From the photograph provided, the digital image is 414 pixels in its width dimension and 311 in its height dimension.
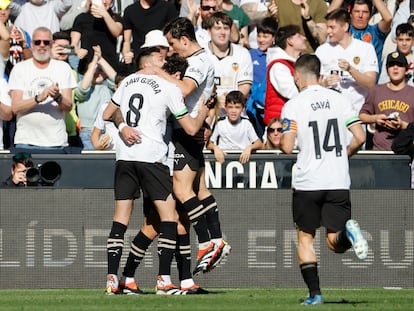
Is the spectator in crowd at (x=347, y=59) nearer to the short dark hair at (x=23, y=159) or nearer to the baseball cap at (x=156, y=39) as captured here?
the baseball cap at (x=156, y=39)

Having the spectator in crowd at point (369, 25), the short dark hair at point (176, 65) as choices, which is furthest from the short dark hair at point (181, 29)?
the spectator in crowd at point (369, 25)

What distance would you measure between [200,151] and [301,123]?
1.97 meters

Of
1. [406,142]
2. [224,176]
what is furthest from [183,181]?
[406,142]

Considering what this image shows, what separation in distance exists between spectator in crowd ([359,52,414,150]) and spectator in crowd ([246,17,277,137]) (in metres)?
1.72

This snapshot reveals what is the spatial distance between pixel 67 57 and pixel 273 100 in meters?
3.27

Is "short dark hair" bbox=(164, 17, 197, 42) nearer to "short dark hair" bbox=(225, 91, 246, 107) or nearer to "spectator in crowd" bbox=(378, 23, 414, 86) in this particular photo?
"short dark hair" bbox=(225, 91, 246, 107)

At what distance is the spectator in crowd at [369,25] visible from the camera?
18375 mm

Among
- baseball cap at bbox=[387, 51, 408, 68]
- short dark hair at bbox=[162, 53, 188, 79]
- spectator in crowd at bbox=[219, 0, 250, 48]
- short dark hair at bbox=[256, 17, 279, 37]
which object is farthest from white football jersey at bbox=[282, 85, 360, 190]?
spectator in crowd at bbox=[219, 0, 250, 48]

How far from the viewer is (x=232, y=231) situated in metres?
15.6

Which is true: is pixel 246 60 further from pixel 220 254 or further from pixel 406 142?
pixel 220 254

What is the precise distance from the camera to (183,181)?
1291 cm

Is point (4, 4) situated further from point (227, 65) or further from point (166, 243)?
point (166, 243)

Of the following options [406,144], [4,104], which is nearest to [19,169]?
[4,104]

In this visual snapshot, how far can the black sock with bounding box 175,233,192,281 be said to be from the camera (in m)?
13.0
